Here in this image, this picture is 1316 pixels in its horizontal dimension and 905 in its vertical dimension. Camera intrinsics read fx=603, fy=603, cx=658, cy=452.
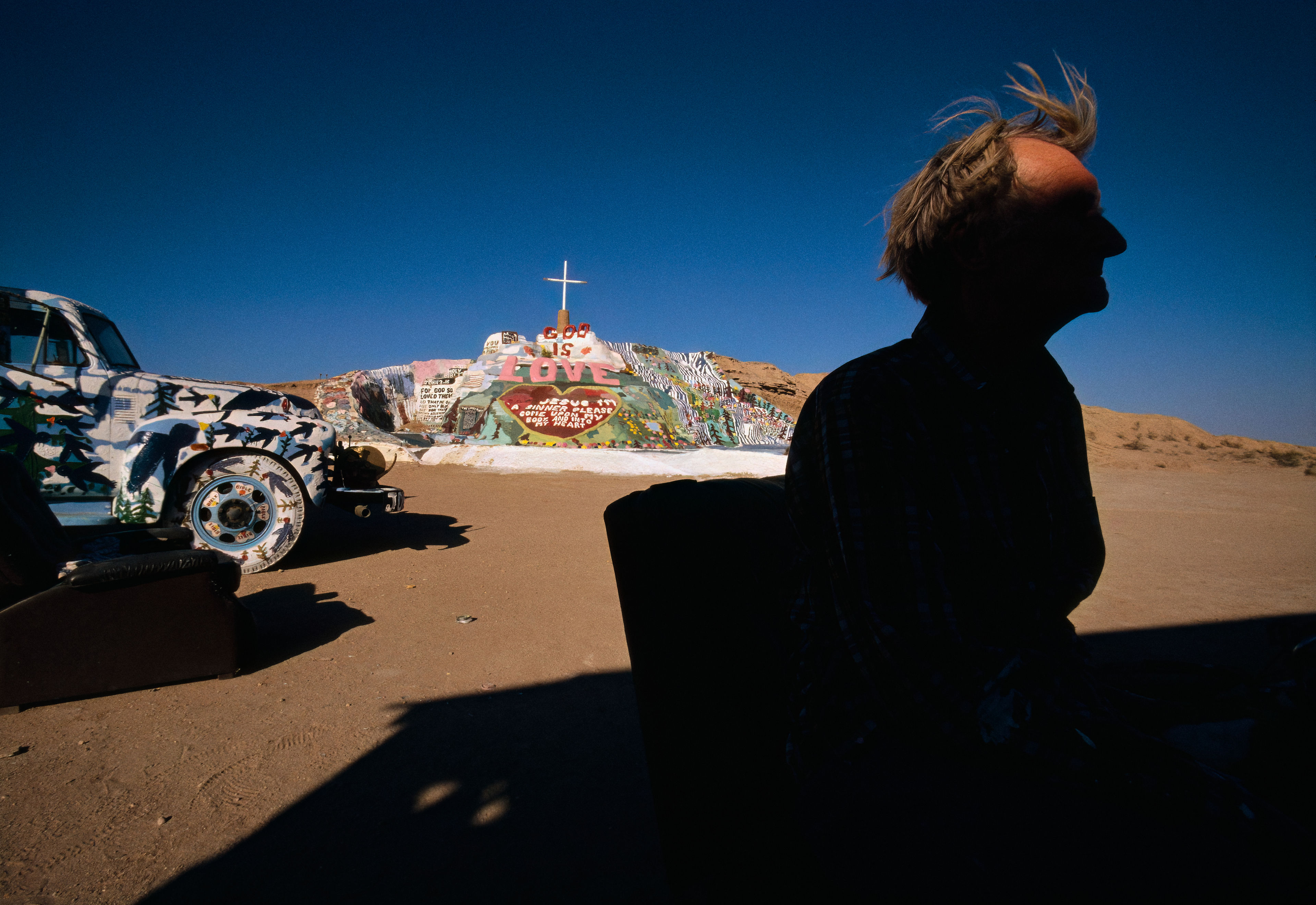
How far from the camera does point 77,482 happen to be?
481 cm

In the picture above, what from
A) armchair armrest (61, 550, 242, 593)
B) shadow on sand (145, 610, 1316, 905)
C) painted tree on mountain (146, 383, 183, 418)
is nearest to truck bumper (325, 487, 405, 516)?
painted tree on mountain (146, 383, 183, 418)

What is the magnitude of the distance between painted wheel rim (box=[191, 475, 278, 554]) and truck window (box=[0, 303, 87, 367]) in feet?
5.13

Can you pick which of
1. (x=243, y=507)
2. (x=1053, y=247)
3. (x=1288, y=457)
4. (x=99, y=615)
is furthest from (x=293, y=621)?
(x=1288, y=457)

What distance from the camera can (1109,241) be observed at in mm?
1225

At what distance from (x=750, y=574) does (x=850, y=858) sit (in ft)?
1.64

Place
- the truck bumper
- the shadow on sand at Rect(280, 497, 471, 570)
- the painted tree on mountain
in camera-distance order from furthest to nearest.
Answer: the shadow on sand at Rect(280, 497, 471, 570)
the truck bumper
the painted tree on mountain

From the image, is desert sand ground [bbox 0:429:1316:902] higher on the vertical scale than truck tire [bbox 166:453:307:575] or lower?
lower

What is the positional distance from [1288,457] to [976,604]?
25697 millimetres

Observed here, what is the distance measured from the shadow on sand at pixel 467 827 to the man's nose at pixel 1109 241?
199 centimetres

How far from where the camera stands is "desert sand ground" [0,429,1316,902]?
181cm

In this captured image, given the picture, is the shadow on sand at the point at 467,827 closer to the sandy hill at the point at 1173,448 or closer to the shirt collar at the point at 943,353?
the shirt collar at the point at 943,353

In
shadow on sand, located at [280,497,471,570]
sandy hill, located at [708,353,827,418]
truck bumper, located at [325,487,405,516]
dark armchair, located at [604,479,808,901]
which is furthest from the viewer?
sandy hill, located at [708,353,827,418]

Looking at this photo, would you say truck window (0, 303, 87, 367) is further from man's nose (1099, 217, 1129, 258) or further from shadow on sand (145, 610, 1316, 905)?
man's nose (1099, 217, 1129, 258)

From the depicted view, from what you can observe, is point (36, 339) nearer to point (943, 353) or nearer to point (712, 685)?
point (712, 685)
